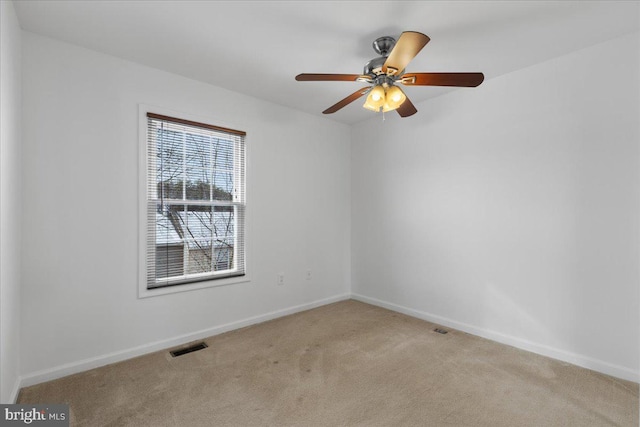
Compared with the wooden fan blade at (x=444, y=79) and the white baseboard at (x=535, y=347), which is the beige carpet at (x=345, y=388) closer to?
the white baseboard at (x=535, y=347)

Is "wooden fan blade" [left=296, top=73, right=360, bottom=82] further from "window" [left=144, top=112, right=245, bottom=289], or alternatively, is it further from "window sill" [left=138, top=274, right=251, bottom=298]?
"window sill" [left=138, top=274, right=251, bottom=298]

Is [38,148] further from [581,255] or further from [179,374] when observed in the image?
[581,255]

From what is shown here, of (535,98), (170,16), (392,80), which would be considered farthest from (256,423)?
(535,98)

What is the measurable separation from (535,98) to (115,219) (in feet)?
12.1

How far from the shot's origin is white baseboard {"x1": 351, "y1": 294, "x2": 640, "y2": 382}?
227 centimetres

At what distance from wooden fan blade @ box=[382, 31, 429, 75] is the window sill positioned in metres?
2.41

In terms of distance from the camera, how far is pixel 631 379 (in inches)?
87.4

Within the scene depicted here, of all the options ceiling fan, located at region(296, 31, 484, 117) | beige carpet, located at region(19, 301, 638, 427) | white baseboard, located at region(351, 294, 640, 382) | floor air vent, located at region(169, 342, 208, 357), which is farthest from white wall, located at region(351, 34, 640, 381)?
floor air vent, located at region(169, 342, 208, 357)

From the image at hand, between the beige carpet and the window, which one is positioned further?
the window

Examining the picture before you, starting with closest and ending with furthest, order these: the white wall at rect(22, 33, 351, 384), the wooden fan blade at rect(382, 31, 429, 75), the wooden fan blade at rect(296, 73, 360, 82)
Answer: the wooden fan blade at rect(382, 31, 429, 75) → the wooden fan blade at rect(296, 73, 360, 82) → the white wall at rect(22, 33, 351, 384)

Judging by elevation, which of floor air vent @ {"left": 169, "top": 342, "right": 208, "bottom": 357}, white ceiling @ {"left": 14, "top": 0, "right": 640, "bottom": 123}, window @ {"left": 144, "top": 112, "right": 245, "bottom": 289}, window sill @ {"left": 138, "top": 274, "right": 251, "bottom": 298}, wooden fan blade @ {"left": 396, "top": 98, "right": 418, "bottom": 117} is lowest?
floor air vent @ {"left": 169, "top": 342, "right": 208, "bottom": 357}

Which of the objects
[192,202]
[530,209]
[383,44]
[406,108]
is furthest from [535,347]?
[192,202]

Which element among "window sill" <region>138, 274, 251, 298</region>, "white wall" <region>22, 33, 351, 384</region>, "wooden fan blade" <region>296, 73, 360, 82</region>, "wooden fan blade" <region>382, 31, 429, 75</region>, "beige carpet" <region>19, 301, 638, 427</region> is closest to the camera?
"wooden fan blade" <region>382, 31, 429, 75</region>

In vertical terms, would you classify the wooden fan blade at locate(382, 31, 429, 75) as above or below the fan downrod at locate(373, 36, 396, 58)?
below
